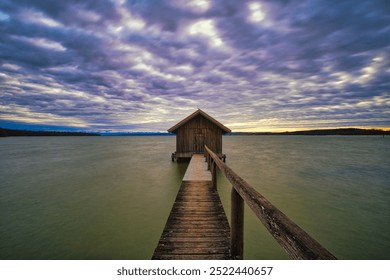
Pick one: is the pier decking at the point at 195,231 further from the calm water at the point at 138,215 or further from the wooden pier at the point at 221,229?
the calm water at the point at 138,215

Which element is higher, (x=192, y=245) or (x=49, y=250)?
(x=192, y=245)

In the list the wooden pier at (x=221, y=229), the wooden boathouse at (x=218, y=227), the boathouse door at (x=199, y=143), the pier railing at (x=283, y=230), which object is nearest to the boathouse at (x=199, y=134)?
the boathouse door at (x=199, y=143)

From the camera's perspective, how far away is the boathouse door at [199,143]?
1967 centimetres

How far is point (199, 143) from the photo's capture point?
64.7 feet

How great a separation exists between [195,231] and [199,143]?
614 inches

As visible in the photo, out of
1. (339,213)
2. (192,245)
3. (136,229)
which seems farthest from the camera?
(339,213)

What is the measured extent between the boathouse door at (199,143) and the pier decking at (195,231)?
1300 centimetres

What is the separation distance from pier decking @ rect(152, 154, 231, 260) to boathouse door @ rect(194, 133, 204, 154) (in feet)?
42.6

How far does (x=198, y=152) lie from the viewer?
1980 cm

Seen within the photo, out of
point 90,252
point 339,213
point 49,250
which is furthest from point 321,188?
point 49,250

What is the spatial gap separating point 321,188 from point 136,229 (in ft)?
38.6

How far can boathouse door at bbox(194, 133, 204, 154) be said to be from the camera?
64.5 ft

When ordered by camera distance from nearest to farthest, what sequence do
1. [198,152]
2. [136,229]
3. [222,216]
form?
[222,216]
[136,229]
[198,152]
